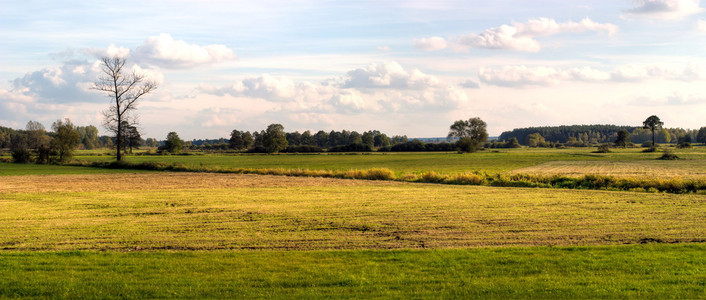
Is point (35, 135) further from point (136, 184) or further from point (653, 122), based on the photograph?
point (653, 122)

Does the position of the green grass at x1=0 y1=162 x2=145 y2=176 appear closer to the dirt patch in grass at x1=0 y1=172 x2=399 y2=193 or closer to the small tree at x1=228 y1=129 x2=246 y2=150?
the dirt patch in grass at x1=0 y1=172 x2=399 y2=193

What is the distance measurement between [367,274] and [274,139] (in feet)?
434

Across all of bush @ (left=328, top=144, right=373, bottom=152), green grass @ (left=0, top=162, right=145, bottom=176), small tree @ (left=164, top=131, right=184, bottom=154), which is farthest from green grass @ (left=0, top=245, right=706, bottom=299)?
bush @ (left=328, top=144, right=373, bottom=152)

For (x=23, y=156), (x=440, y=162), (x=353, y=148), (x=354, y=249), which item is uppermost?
(x=353, y=148)

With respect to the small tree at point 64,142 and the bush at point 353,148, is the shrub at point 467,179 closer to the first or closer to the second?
the small tree at point 64,142

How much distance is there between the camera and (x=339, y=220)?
17828mm

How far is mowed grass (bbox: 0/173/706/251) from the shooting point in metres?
Result: 13.6

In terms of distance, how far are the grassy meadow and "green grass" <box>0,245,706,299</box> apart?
0.11 ft

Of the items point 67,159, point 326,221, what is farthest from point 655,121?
point 326,221

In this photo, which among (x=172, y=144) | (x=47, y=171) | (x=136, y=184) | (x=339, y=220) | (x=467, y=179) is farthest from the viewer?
(x=172, y=144)

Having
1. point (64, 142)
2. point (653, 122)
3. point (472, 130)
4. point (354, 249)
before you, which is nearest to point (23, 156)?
point (64, 142)

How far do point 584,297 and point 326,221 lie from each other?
1054cm

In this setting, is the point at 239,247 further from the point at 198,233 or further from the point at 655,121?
the point at 655,121

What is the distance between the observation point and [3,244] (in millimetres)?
13172
